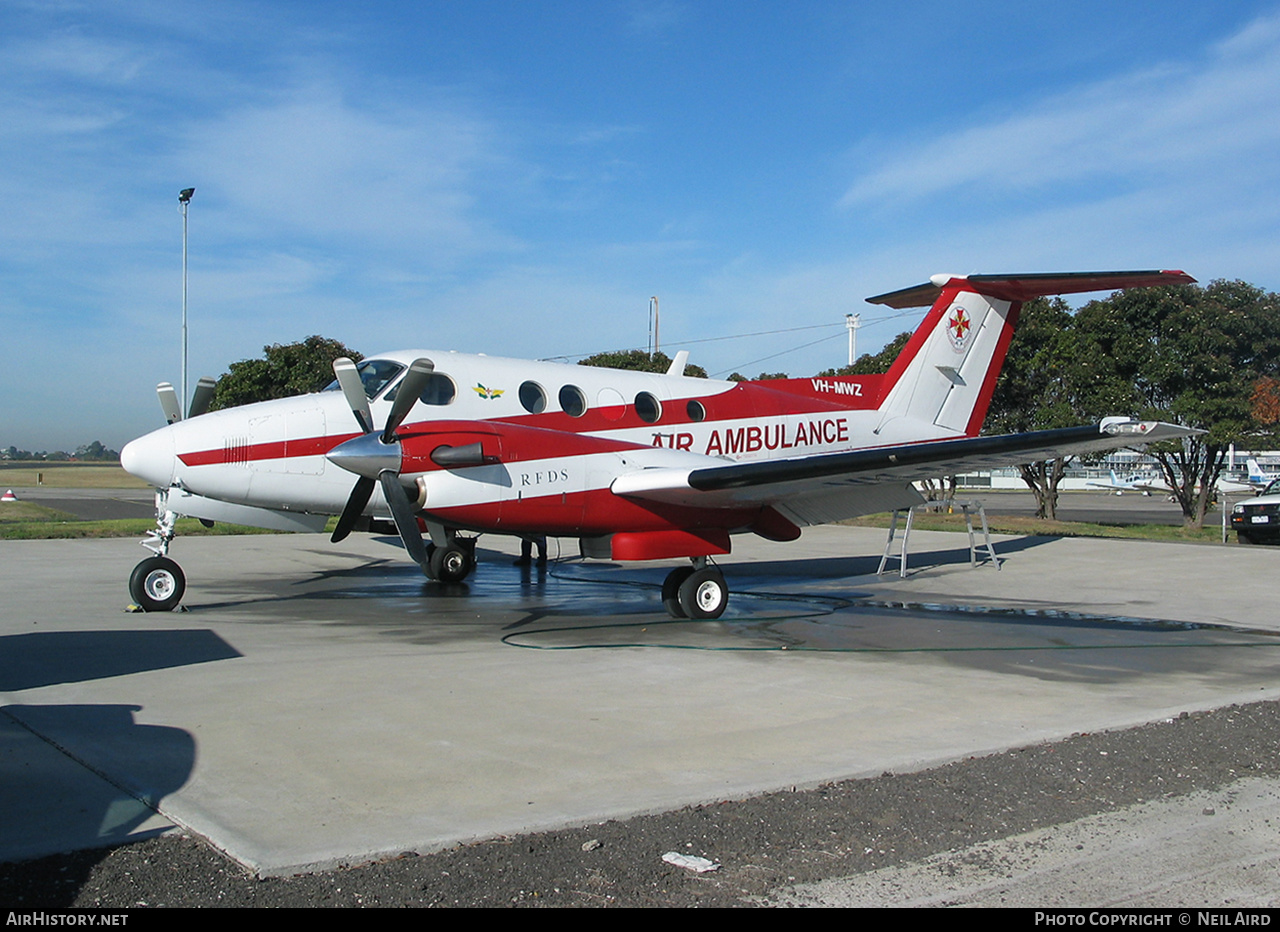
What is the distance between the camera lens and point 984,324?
51.0 ft

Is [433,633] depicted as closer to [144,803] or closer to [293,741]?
[293,741]

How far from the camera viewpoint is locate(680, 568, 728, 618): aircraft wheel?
11.0 m

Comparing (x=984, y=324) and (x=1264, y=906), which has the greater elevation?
(x=984, y=324)

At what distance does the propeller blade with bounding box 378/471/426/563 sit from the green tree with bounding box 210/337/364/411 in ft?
72.1

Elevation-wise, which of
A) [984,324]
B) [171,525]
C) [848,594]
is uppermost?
[984,324]

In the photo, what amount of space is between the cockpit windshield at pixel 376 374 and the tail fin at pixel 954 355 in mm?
7564

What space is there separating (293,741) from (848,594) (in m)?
9.81

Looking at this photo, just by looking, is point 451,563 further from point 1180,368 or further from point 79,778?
point 1180,368

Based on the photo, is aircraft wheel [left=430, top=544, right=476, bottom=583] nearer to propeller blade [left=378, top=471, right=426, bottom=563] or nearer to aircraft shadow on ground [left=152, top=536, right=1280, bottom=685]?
aircraft shadow on ground [left=152, top=536, right=1280, bottom=685]

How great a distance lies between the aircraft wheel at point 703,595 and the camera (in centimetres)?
1100

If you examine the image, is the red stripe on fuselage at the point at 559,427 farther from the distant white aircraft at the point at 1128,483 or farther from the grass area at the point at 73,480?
the distant white aircraft at the point at 1128,483

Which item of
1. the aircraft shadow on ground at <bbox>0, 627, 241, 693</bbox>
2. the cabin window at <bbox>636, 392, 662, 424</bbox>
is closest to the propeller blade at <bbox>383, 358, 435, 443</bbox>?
the aircraft shadow on ground at <bbox>0, 627, 241, 693</bbox>

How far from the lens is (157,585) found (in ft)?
34.9
